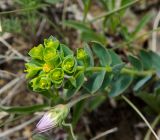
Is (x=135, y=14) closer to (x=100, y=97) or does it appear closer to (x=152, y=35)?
(x=152, y=35)

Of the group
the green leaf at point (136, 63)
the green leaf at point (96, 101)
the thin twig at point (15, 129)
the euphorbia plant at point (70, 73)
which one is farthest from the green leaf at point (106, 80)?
the thin twig at point (15, 129)

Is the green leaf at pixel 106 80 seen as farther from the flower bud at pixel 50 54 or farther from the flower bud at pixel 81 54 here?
the flower bud at pixel 50 54

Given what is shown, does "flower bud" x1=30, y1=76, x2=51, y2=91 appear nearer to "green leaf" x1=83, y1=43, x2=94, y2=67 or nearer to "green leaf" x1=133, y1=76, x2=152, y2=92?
"green leaf" x1=83, y1=43, x2=94, y2=67

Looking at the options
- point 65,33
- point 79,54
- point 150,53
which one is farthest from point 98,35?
point 79,54

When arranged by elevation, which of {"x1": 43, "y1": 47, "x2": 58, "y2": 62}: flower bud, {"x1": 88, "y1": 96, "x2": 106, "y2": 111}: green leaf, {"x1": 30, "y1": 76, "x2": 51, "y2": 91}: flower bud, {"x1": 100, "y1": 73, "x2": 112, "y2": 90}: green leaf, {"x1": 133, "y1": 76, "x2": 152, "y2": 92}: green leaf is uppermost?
{"x1": 43, "y1": 47, "x2": 58, "y2": 62}: flower bud

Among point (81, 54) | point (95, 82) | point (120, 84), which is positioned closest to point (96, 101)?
point (120, 84)

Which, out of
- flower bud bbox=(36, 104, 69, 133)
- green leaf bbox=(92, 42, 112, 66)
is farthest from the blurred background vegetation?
flower bud bbox=(36, 104, 69, 133)

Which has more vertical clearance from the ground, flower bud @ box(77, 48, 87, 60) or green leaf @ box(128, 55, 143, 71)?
flower bud @ box(77, 48, 87, 60)
